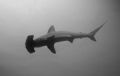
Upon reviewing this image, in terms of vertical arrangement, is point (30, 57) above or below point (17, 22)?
below

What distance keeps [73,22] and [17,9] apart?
1248mm

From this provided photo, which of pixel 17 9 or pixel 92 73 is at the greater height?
pixel 17 9

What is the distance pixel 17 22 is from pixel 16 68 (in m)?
1.36

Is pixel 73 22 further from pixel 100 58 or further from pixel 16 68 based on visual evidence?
pixel 16 68

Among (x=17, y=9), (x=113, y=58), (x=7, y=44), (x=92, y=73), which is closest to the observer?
(x=17, y=9)

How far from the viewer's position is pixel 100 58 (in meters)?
4.41

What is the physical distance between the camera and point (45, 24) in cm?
389

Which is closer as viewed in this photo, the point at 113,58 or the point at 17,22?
the point at 17,22

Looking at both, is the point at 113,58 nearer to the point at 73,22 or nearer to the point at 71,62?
the point at 71,62

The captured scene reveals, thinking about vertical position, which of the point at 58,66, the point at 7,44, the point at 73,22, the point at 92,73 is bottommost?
the point at 92,73

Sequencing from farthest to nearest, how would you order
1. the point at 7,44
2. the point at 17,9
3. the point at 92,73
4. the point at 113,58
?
the point at 92,73
the point at 113,58
the point at 7,44
the point at 17,9

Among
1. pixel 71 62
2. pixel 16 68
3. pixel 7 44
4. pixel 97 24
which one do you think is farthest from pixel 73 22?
pixel 16 68

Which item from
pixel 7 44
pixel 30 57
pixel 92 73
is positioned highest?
pixel 7 44

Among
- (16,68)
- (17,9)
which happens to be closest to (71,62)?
(16,68)
